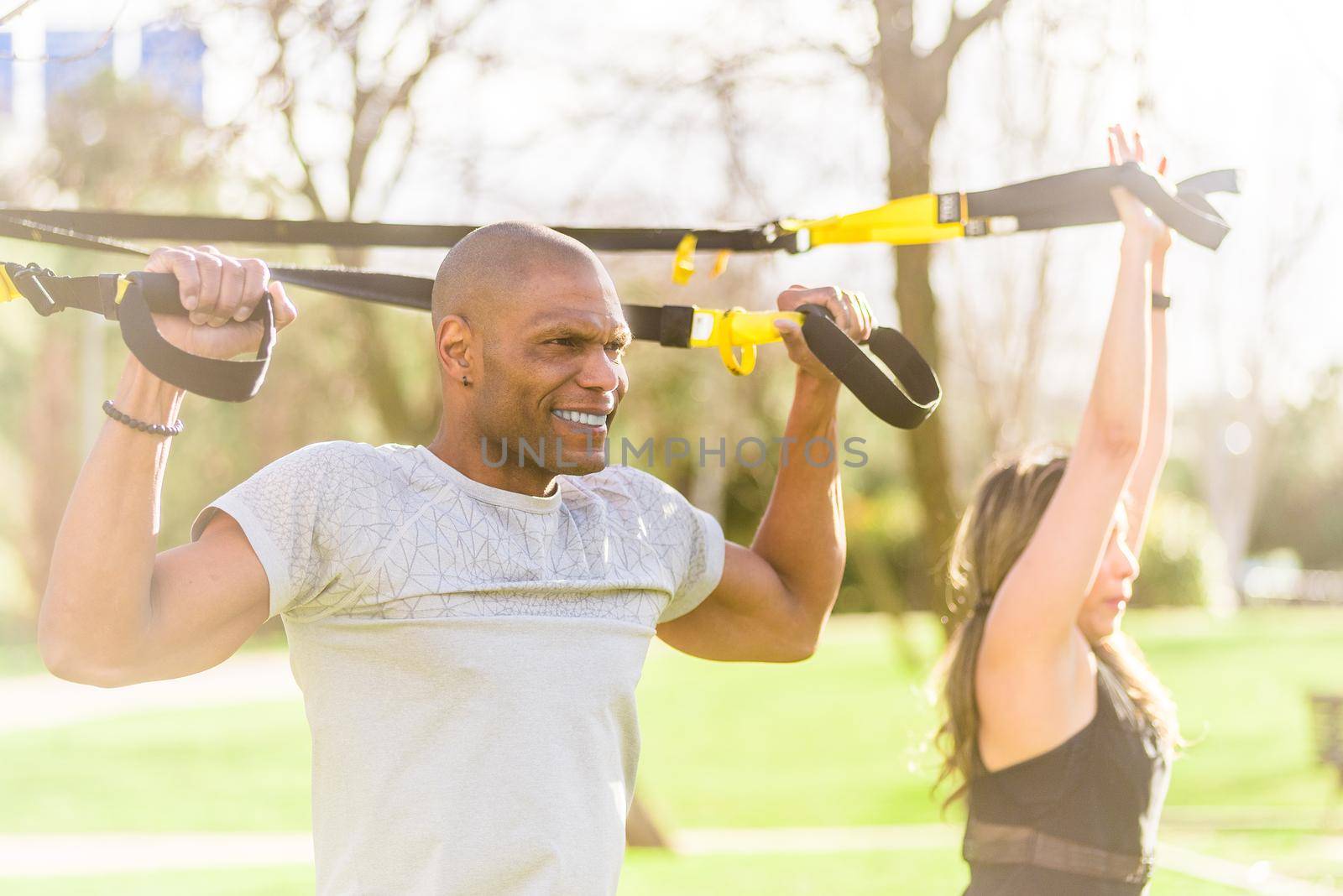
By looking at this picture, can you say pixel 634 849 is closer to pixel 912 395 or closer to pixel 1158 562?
pixel 912 395

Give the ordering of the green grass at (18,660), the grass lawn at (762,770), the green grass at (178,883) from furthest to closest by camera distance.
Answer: the green grass at (18,660), the grass lawn at (762,770), the green grass at (178,883)

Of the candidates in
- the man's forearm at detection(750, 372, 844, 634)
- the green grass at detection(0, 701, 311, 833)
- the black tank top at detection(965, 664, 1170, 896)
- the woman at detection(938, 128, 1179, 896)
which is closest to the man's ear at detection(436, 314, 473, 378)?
the man's forearm at detection(750, 372, 844, 634)

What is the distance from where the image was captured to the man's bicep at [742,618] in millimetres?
2543

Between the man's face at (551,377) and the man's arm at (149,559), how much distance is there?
13.3 inches

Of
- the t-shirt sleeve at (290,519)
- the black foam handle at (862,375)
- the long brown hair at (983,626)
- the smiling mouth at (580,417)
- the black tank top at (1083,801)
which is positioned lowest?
the black tank top at (1083,801)

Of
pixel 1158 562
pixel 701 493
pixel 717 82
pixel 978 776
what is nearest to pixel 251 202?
pixel 717 82

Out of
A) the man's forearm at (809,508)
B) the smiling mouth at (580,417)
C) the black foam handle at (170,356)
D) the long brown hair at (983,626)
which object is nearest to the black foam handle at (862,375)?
the man's forearm at (809,508)

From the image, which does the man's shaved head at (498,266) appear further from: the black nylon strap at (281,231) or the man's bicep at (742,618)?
the man's bicep at (742,618)

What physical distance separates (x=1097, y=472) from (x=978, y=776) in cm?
66

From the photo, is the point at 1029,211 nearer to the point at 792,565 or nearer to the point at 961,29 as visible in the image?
the point at 792,565

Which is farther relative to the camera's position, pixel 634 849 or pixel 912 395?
pixel 634 849

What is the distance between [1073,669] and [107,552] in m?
1.79

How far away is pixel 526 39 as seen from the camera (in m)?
6.95

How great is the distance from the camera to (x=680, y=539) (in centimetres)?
240
